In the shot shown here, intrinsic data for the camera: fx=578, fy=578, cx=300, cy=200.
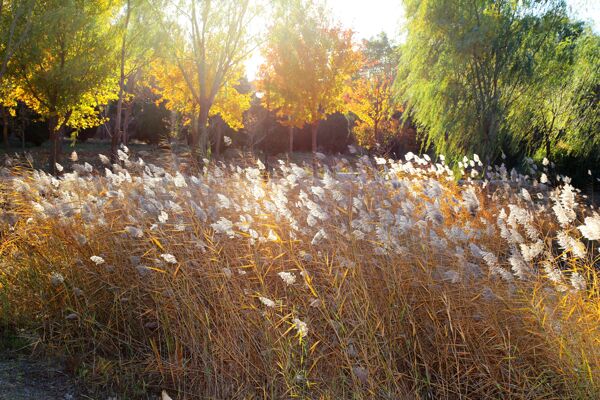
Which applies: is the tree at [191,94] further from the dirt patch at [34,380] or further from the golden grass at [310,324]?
the dirt patch at [34,380]

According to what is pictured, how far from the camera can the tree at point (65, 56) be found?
13.7 metres

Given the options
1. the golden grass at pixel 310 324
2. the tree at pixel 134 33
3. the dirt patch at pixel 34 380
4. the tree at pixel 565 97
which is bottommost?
the dirt patch at pixel 34 380

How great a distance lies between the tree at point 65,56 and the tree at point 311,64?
587 cm

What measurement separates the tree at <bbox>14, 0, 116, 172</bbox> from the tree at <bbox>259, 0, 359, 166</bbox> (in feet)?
19.3

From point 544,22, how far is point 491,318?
396 inches

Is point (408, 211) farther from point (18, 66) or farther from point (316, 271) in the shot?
point (18, 66)

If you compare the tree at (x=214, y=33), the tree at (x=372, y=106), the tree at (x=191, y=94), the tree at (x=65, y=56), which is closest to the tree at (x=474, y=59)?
the tree at (x=214, y=33)

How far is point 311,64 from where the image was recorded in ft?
63.6

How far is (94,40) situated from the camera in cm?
1458

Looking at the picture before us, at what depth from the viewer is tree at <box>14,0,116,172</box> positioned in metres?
13.7

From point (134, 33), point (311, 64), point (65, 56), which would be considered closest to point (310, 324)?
point (65, 56)

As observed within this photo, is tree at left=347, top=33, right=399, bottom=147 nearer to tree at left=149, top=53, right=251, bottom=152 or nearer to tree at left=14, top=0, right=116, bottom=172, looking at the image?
tree at left=149, top=53, right=251, bottom=152

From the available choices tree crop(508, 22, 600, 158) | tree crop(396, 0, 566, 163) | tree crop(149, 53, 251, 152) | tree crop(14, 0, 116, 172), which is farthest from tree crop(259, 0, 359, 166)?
tree crop(508, 22, 600, 158)

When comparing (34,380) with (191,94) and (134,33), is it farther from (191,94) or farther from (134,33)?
(191,94)
